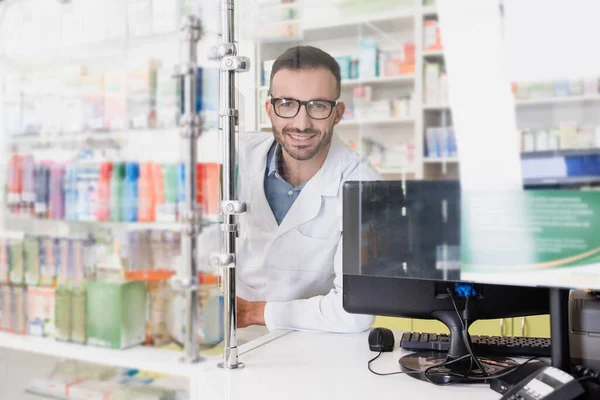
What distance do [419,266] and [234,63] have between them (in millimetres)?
583

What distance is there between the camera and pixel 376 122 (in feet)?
3.59

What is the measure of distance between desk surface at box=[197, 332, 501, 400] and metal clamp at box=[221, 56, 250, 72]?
2.09ft

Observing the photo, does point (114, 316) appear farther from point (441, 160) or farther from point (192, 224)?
point (441, 160)

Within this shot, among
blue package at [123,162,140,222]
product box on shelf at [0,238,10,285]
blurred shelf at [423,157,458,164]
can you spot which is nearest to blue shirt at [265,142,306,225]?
blurred shelf at [423,157,458,164]

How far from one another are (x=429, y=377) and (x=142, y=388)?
5.91ft

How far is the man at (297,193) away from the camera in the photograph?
117 cm

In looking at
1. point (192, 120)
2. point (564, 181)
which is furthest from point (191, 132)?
point (564, 181)

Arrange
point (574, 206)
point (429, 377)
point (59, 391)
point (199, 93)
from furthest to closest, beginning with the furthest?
1. point (59, 391)
2. point (199, 93)
3. point (429, 377)
4. point (574, 206)

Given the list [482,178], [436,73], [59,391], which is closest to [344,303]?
[482,178]

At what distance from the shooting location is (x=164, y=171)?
89.7 inches

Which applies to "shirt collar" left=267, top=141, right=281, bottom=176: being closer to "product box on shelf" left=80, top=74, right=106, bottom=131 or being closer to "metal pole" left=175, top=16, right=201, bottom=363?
"metal pole" left=175, top=16, right=201, bottom=363

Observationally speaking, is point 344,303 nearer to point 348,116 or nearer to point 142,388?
point 348,116

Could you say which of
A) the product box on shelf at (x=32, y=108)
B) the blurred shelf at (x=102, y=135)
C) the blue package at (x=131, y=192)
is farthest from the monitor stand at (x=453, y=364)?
the product box on shelf at (x=32, y=108)

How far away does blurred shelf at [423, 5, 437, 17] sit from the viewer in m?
1.01
